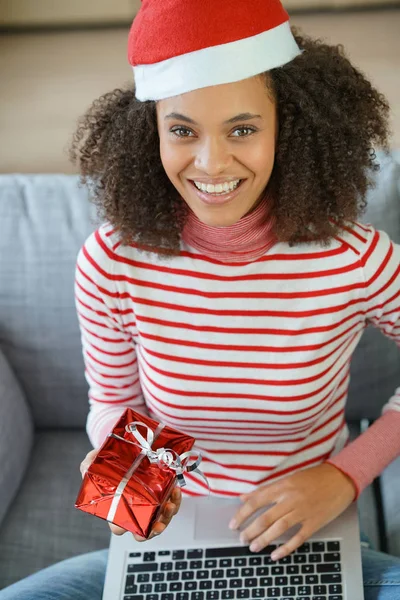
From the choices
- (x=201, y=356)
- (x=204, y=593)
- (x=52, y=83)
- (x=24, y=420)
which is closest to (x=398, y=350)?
(x=201, y=356)

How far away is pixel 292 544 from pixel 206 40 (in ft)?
2.24

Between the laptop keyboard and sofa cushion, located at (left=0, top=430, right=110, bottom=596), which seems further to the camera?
sofa cushion, located at (left=0, top=430, right=110, bottom=596)

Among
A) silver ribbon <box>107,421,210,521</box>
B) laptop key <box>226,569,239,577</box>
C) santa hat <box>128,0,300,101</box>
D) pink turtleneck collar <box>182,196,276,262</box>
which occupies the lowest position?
laptop key <box>226,569,239,577</box>

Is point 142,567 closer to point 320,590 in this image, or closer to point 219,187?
point 320,590

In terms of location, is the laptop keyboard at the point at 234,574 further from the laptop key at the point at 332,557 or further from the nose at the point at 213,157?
the nose at the point at 213,157

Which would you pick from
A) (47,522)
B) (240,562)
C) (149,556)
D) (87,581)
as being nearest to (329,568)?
(240,562)

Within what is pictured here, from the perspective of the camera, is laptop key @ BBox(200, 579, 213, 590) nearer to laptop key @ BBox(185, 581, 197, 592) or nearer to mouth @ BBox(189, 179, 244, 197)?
laptop key @ BBox(185, 581, 197, 592)

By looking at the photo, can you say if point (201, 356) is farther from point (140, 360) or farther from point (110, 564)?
point (110, 564)

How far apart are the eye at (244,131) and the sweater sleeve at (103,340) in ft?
0.95

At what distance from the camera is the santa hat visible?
0.91 meters

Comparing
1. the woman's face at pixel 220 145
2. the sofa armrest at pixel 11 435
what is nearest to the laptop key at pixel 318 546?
the woman's face at pixel 220 145

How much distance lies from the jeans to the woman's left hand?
0.33ft

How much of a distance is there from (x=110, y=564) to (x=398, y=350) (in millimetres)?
655

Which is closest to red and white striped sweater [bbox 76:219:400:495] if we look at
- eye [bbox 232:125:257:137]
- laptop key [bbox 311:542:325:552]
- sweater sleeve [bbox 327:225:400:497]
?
sweater sleeve [bbox 327:225:400:497]
